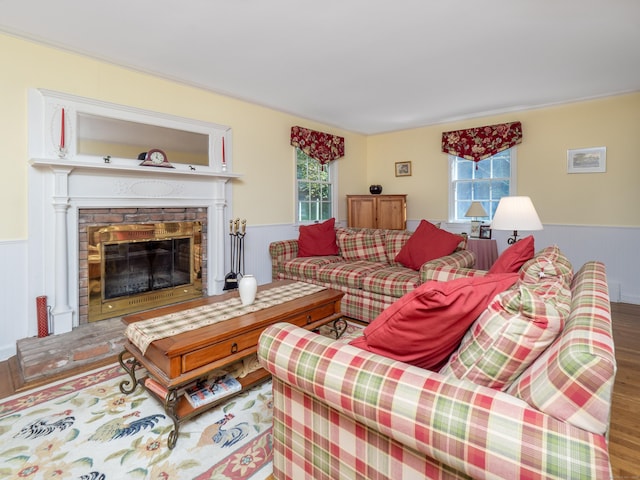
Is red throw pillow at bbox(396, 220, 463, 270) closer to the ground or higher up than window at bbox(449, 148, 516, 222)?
closer to the ground

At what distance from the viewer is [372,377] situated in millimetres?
984

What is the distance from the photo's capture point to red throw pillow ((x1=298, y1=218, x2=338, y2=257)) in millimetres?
4160

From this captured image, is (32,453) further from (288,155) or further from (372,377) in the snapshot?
(288,155)

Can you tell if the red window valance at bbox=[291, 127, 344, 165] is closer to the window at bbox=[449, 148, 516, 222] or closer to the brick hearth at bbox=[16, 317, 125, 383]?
the window at bbox=[449, 148, 516, 222]

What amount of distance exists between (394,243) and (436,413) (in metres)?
2.97

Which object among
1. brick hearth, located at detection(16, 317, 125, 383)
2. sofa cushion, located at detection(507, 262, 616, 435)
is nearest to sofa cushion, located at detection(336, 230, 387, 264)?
brick hearth, located at detection(16, 317, 125, 383)

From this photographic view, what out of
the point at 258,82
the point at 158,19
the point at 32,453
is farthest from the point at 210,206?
the point at 32,453

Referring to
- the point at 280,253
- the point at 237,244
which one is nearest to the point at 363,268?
the point at 280,253

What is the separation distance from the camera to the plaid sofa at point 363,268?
311 centimetres

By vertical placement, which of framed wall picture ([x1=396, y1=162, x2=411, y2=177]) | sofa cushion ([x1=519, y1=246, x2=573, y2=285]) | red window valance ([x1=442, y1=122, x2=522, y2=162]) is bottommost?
sofa cushion ([x1=519, y1=246, x2=573, y2=285])

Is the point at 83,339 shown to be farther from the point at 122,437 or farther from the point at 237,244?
the point at 237,244

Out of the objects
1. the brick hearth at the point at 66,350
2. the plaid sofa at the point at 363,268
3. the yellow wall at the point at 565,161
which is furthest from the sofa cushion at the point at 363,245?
the brick hearth at the point at 66,350

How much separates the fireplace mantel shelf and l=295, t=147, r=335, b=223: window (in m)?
1.23

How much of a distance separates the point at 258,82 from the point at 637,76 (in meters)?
3.77
